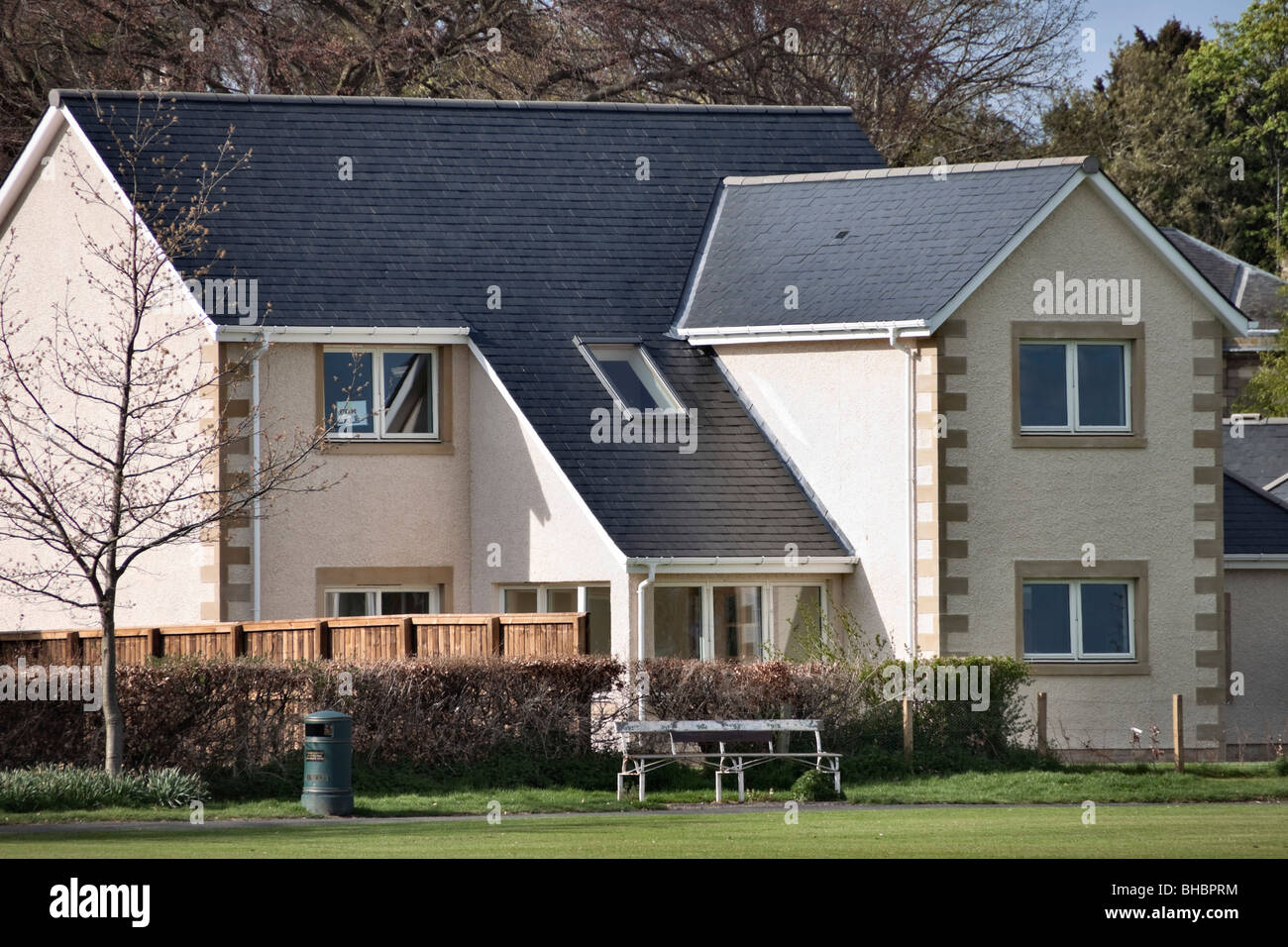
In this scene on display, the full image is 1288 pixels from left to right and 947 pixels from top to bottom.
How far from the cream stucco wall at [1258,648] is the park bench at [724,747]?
817 cm

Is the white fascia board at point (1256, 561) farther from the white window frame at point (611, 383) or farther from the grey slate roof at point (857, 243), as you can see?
the white window frame at point (611, 383)

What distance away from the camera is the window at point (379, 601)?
979 inches

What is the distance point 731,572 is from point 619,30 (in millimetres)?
17044

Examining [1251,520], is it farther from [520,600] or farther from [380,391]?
[380,391]

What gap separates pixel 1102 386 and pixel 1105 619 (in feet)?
8.92

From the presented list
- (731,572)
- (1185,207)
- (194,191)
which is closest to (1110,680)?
(731,572)

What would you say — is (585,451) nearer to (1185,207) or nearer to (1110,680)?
(1110,680)

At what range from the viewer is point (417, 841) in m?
14.9

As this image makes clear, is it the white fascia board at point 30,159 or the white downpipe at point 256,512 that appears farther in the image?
the white fascia board at point 30,159

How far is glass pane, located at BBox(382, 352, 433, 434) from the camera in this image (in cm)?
2514

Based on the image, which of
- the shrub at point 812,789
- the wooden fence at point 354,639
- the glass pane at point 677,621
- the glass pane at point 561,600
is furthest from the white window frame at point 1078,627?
the wooden fence at point 354,639

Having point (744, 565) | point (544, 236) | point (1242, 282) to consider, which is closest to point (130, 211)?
point (544, 236)

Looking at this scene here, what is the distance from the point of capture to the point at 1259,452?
111ft

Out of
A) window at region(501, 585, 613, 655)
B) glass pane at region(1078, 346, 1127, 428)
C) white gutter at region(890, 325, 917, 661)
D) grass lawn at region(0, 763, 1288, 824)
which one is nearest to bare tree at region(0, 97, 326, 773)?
window at region(501, 585, 613, 655)
